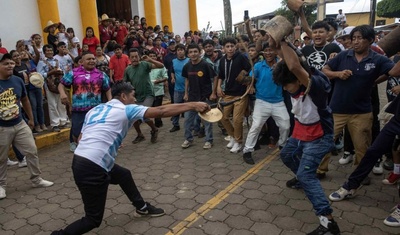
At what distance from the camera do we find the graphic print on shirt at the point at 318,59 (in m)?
4.87

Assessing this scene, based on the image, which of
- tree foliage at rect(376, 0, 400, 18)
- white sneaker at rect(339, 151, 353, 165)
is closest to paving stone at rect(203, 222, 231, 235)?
white sneaker at rect(339, 151, 353, 165)

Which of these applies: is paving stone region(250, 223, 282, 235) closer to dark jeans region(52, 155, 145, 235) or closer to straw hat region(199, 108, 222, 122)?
straw hat region(199, 108, 222, 122)

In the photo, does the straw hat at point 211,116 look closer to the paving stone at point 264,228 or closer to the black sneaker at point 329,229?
the paving stone at point 264,228

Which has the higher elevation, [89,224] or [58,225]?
[89,224]

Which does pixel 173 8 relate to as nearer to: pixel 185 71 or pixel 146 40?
pixel 146 40

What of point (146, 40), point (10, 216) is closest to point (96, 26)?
point (146, 40)

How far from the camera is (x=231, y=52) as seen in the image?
19.0ft

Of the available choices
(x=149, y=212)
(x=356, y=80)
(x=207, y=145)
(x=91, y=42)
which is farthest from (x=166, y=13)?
(x=149, y=212)

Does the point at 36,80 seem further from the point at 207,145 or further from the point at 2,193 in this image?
the point at 207,145

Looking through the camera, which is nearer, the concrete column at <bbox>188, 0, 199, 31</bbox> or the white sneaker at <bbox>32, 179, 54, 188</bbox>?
the white sneaker at <bbox>32, 179, 54, 188</bbox>

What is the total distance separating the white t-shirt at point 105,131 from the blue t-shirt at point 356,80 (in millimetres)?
2604

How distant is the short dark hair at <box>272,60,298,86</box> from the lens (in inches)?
126

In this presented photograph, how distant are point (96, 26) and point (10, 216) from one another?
777 centimetres

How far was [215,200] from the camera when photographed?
13.4ft
